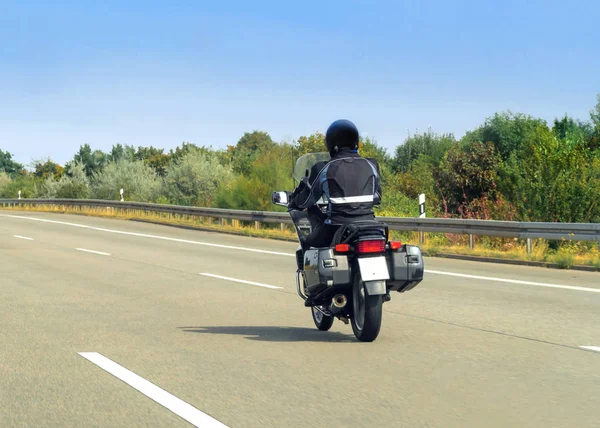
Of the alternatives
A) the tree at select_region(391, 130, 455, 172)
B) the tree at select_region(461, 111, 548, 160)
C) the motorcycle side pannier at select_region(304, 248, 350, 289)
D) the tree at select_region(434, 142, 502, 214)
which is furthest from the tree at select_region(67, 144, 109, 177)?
the motorcycle side pannier at select_region(304, 248, 350, 289)

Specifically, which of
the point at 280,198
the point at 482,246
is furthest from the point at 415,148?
the point at 280,198

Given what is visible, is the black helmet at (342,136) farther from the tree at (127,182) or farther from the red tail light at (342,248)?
the tree at (127,182)

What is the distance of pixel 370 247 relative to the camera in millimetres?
8328

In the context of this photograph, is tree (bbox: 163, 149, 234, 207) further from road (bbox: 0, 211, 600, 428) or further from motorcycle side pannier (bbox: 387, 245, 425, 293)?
motorcycle side pannier (bbox: 387, 245, 425, 293)

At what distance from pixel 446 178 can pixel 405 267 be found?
37394 millimetres

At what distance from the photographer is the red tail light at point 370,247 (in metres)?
8.31

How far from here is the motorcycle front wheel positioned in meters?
8.41

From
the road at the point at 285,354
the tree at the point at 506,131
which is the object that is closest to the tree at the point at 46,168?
the tree at the point at 506,131

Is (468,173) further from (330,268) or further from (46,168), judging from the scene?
(46,168)

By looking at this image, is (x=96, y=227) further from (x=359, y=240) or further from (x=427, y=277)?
(x=359, y=240)

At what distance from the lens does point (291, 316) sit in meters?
11.0

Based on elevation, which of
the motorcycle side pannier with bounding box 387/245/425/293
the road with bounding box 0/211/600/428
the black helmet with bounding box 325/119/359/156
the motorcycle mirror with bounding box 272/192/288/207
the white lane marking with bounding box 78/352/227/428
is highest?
the black helmet with bounding box 325/119/359/156

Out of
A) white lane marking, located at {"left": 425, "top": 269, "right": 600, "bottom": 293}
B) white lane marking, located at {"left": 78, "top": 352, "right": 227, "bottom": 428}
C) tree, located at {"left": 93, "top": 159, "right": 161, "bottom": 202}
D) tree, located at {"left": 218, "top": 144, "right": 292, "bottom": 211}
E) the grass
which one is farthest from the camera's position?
tree, located at {"left": 93, "top": 159, "right": 161, "bottom": 202}

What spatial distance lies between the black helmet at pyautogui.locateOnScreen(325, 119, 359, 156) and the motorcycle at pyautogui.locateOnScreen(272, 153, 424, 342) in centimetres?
45
